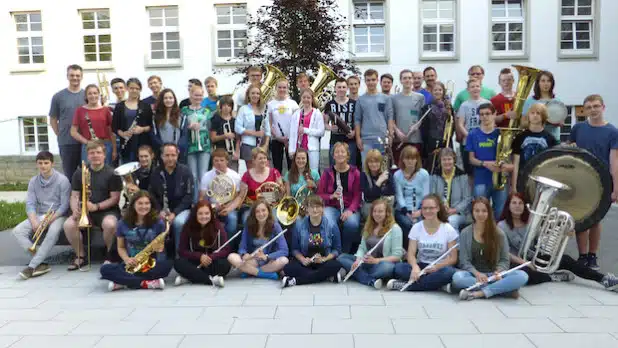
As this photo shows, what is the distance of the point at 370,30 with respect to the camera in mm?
15352

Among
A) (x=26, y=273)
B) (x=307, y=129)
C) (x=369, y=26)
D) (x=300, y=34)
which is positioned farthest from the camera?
(x=369, y=26)

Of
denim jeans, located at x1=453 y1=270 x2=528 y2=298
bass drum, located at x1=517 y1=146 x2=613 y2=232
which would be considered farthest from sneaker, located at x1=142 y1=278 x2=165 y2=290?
bass drum, located at x1=517 y1=146 x2=613 y2=232

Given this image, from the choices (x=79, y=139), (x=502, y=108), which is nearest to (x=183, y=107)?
(x=79, y=139)

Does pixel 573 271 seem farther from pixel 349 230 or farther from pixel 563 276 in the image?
pixel 349 230

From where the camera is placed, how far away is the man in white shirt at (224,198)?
20.2 ft

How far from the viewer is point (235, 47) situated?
15.6m

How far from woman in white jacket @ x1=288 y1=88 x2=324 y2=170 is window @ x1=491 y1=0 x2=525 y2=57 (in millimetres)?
9709

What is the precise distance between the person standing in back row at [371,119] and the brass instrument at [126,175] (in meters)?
2.91

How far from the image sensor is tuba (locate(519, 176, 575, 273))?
5012mm

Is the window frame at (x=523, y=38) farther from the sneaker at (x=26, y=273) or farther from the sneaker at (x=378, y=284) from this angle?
the sneaker at (x=26, y=273)

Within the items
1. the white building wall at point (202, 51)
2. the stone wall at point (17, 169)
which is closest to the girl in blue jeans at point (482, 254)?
the white building wall at point (202, 51)

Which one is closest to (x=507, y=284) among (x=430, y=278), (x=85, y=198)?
(x=430, y=278)

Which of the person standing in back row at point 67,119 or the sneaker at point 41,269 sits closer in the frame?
the sneaker at point 41,269

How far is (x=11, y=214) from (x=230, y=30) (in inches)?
322
